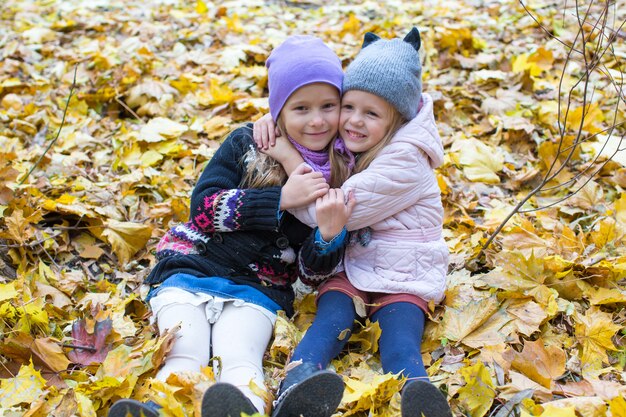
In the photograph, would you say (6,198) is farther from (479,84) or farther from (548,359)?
(479,84)

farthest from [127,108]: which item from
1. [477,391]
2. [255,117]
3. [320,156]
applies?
[477,391]

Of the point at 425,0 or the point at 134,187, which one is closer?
the point at 134,187

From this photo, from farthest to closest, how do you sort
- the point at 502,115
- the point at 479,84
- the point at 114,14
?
the point at 114,14 < the point at 479,84 < the point at 502,115

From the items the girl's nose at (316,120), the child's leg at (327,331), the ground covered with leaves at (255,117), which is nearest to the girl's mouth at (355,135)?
the girl's nose at (316,120)

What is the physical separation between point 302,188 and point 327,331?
21.1 inches

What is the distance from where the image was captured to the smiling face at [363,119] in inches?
92.4

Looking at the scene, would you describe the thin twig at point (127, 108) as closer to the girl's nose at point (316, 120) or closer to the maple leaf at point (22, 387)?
the girl's nose at point (316, 120)

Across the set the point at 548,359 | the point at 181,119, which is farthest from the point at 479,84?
the point at 548,359

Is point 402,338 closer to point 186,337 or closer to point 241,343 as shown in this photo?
point 241,343

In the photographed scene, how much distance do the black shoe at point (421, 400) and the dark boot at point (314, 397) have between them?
19cm

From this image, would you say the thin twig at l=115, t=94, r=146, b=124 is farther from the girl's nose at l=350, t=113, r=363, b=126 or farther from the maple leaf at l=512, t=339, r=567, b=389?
the maple leaf at l=512, t=339, r=567, b=389

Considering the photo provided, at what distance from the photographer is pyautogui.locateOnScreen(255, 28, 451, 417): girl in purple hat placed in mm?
Answer: 2299

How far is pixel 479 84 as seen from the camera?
174 inches

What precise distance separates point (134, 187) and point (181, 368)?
1553mm
